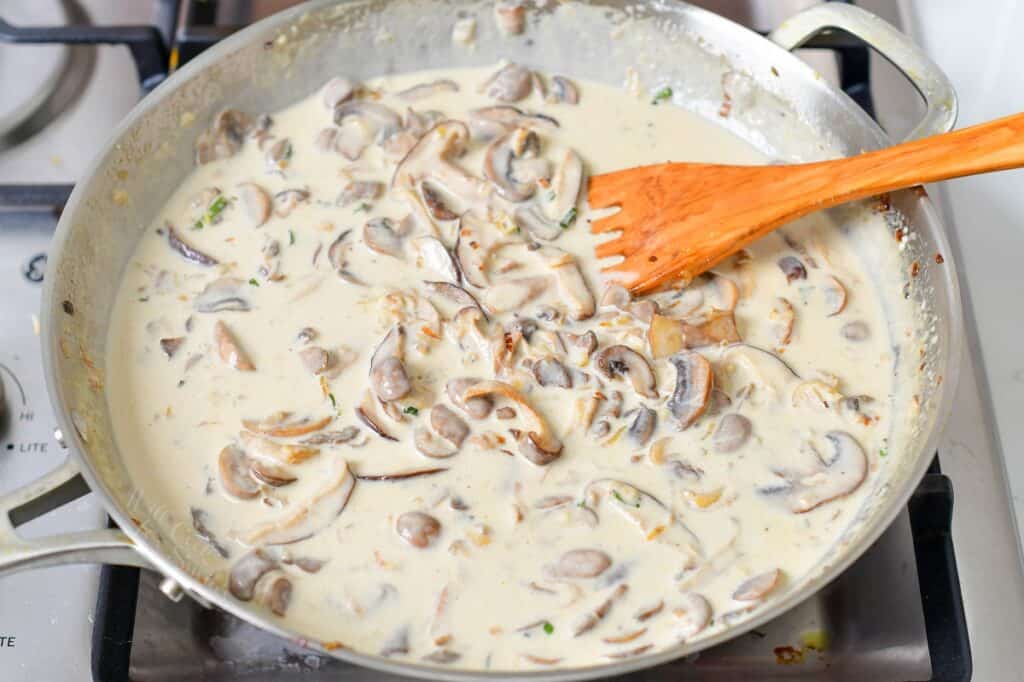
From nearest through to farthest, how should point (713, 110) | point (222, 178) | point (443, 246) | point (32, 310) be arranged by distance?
point (32, 310) < point (443, 246) < point (222, 178) < point (713, 110)

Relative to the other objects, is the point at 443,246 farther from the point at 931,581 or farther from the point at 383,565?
the point at 931,581

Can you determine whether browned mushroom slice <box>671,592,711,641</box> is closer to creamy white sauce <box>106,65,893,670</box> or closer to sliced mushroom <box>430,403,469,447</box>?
creamy white sauce <box>106,65,893,670</box>

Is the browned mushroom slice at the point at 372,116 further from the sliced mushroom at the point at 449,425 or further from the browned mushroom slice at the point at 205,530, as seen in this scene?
the browned mushroom slice at the point at 205,530

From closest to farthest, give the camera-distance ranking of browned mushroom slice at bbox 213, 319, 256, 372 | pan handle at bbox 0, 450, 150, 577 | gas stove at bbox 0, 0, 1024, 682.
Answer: pan handle at bbox 0, 450, 150, 577
gas stove at bbox 0, 0, 1024, 682
browned mushroom slice at bbox 213, 319, 256, 372

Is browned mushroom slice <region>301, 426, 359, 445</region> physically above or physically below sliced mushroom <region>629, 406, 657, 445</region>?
above

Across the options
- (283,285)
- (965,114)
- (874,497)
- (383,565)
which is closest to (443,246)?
(283,285)

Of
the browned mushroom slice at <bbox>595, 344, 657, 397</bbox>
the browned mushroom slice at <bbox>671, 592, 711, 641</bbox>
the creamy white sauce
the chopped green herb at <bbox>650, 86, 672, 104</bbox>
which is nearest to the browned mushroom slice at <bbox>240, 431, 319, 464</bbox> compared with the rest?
the creamy white sauce

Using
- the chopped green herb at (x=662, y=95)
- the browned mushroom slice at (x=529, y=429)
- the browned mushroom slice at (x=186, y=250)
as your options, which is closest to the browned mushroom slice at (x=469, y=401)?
the browned mushroom slice at (x=529, y=429)
